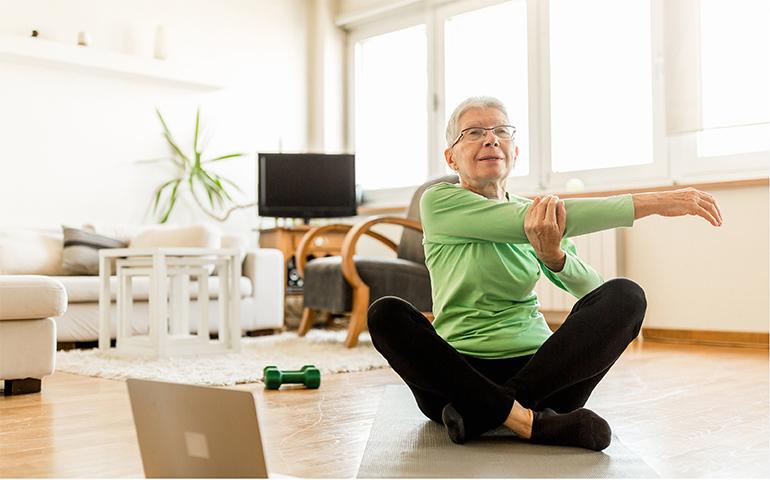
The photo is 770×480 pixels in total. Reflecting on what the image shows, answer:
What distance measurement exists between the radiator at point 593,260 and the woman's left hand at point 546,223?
2878 millimetres

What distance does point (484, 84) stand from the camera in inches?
222

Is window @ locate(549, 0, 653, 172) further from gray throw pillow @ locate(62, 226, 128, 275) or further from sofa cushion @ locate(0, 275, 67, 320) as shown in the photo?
sofa cushion @ locate(0, 275, 67, 320)

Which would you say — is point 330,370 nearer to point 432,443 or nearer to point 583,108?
point 432,443

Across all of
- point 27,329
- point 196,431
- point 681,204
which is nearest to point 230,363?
point 27,329

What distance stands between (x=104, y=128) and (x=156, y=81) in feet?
1.58

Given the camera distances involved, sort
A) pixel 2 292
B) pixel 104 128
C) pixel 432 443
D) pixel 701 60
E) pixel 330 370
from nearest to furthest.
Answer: pixel 432 443 → pixel 2 292 → pixel 330 370 → pixel 701 60 → pixel 104 128

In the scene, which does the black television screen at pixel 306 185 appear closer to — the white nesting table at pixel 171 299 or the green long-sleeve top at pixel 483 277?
the white nesting table at pixel 171 299

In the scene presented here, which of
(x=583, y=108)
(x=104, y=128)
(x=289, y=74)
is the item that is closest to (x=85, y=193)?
(x=104, y=128)

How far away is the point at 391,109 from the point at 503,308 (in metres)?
4.52

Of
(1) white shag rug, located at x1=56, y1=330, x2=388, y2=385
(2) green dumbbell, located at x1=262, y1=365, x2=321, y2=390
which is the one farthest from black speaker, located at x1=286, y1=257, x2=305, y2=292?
(2) green dumbbell, located at x1=262, y1=365, x2=321, y2=390

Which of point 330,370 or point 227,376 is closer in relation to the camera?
point 227,376

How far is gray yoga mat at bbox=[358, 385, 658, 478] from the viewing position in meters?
1.54

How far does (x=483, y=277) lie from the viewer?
6.19 ft

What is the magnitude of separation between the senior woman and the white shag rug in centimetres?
121
